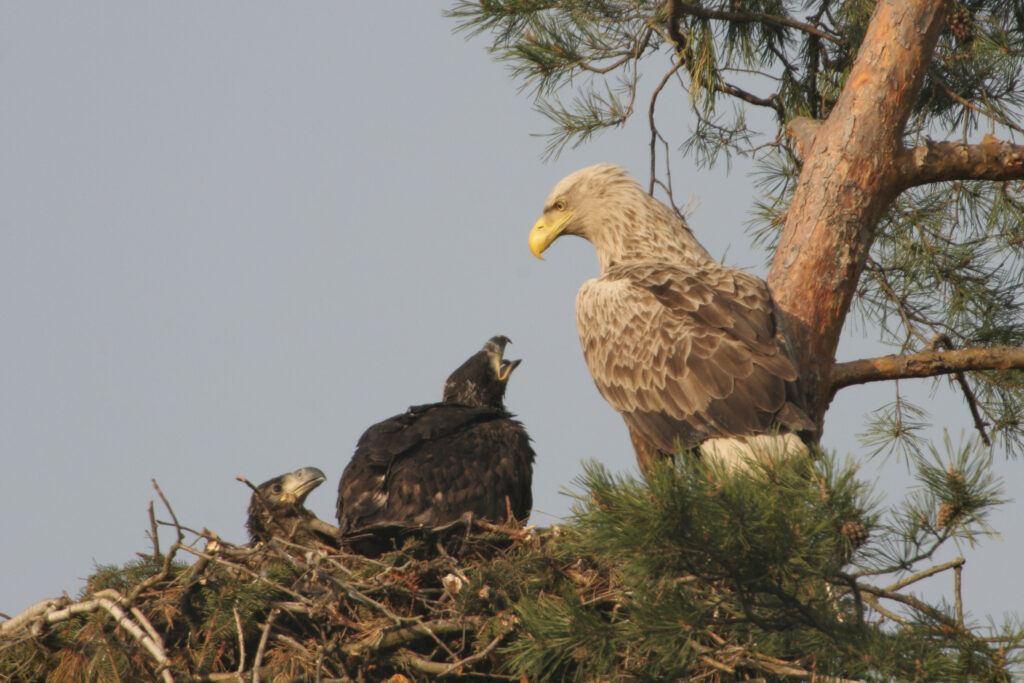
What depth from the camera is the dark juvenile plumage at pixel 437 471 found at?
4.93 m

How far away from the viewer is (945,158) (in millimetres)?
4887

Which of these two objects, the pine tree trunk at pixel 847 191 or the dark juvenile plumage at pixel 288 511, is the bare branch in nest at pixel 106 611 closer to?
the dark juvenile plumage at pixel 288 511

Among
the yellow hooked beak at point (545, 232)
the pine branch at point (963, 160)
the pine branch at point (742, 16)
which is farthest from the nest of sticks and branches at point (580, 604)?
the pine branch at point (742, 16)

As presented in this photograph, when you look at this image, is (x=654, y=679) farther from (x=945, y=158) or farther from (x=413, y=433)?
(x=945, y=158)

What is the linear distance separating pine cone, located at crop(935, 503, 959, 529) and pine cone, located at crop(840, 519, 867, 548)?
406mm

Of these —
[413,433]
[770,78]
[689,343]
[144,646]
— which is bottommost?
[144,646]

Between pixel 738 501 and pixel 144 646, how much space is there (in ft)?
7.85

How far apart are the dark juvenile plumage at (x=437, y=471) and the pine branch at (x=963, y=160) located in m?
2.36

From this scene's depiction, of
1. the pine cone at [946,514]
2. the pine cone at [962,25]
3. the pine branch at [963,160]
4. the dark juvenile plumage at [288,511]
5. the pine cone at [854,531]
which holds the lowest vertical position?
the pine cone at [854,531]

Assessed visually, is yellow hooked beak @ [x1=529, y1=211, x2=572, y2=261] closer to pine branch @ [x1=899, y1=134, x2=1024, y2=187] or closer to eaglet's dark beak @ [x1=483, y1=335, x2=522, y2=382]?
eaglet's dark beak @ [x1=483, y1=335, x2=522, y2=382]

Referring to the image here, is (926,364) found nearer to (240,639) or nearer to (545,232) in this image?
(545,232)

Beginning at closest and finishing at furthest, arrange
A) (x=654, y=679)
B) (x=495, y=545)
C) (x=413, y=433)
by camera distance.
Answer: (x=654, y=679), (x=495, y=545), (x=413, y=433)

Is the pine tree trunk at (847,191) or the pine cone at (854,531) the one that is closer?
the pine cone at (854,531)

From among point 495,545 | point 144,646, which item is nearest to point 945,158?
point 495,545
